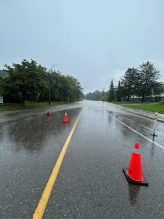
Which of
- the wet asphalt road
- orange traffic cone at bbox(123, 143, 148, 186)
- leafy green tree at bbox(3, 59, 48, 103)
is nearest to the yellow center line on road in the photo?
the wet asphalt road

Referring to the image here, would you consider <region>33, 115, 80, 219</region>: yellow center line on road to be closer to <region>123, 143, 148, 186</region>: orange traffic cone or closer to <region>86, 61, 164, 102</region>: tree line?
<region>123, 143, 148, 186</region>: orange traffic cone

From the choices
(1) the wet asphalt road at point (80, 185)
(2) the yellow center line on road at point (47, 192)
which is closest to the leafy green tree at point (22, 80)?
(1) the wet asphalt road at point (80, 185)

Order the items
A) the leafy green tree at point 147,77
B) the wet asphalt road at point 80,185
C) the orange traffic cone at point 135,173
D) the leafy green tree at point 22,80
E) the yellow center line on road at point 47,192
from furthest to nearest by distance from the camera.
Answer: the leafy green tree at point 147,77
the leafy green tree at point 22,80
the orange traffic cone at point 135,173
the wet asphalt road at point 80,185
the yellow center line on road at point 47,192

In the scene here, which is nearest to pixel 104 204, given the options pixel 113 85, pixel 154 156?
pixel 154 156

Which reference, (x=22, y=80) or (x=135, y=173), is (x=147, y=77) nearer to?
(x=22, y=80)

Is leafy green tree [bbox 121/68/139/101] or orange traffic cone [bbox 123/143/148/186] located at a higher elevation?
leafy green tree [bbox 121/68/139/101]

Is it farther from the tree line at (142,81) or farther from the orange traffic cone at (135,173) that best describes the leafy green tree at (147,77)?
the orange traffic cone at (135,173)

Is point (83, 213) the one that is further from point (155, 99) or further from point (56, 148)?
point (155, 99)

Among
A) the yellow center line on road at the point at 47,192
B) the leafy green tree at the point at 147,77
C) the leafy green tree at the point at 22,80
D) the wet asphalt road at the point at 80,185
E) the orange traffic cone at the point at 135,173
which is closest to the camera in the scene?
the yellow center line on road at the point at 47,192

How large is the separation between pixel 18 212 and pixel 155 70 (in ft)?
304

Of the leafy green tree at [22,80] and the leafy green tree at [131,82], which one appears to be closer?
the leafy green tree at [22,80]

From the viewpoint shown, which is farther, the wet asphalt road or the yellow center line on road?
the wet asphalt road

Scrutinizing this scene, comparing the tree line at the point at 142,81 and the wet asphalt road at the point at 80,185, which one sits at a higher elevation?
the tree line at the point at 142,81

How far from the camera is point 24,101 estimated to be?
43.0m
